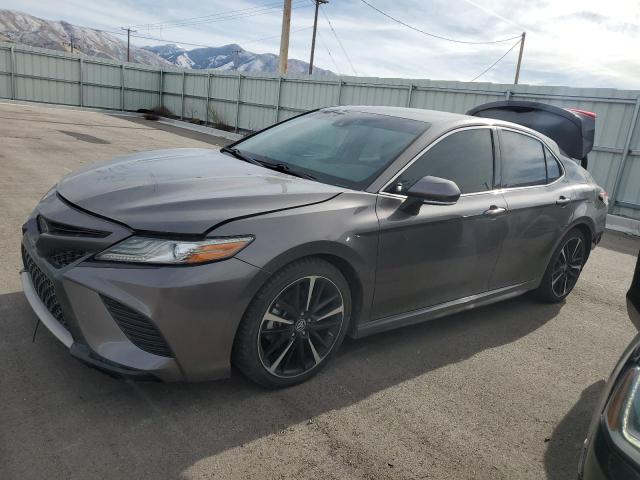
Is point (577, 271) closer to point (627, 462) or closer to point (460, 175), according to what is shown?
point (460, 175)

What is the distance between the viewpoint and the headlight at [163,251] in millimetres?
2389

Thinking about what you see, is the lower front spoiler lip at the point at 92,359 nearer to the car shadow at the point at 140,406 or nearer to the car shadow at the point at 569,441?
the car shadow at the point at 140,406

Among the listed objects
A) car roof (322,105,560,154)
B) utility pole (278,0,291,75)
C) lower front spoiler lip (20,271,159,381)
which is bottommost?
lower front spoiler lip (20,271,159,381)

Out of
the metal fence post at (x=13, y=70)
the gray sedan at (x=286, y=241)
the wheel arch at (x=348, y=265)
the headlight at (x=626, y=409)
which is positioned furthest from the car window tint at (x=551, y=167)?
the metal fence post at (x=13, y=70)

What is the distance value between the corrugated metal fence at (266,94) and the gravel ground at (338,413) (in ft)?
26.2

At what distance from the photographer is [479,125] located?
386 cm

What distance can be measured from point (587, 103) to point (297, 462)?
11022 millimetres

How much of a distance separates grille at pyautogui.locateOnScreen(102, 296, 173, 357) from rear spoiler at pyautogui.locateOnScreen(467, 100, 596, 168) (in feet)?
16.3

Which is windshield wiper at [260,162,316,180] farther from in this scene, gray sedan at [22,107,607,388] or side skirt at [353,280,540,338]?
side skirt at [353,280,540,338]

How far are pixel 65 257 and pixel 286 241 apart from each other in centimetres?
106

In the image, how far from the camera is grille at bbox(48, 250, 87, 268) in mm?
2486

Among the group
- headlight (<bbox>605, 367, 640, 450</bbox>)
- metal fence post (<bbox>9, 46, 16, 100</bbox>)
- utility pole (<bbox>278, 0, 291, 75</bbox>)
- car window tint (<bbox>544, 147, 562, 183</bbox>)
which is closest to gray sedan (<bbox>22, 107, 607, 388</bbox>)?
car window tint (<bbox>544, 147, 562, 183</bbox>)

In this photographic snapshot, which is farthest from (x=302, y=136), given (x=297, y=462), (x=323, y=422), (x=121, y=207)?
(x=297, y=462)

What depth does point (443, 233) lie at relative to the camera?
132 inches
